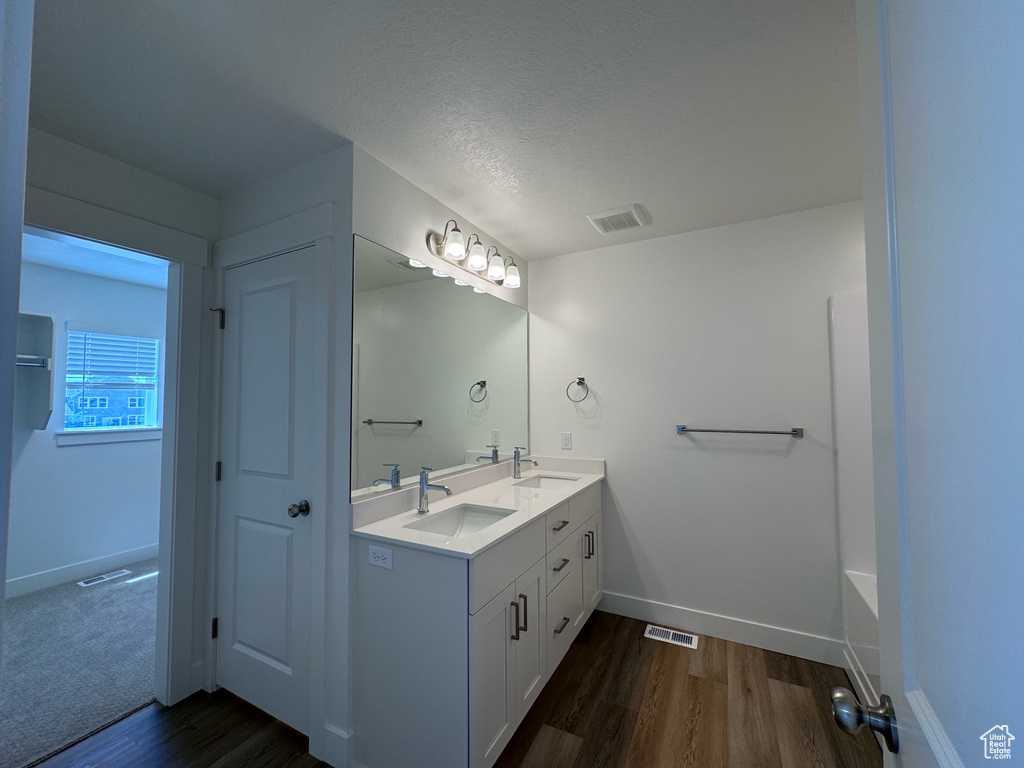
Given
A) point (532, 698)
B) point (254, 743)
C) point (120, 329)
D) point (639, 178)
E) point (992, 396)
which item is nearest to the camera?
point (992, 396)

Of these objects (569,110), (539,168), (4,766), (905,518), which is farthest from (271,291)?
(905,518)

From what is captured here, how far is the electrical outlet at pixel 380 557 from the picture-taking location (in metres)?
1.59

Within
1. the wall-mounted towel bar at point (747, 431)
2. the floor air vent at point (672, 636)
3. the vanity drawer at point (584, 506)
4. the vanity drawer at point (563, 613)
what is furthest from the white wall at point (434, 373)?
the floor air vent at point (672, 636)

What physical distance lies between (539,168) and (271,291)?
1308mm

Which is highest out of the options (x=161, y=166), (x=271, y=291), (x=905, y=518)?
(x=161, y=166)

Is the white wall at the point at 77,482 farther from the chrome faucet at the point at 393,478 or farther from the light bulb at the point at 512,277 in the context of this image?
the light bulb at the point at 512,277

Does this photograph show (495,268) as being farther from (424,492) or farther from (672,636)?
(672,636)

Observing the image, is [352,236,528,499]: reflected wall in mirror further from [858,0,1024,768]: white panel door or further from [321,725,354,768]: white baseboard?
[858,0,1024,768]: white panel door

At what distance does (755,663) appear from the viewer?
2.23 m

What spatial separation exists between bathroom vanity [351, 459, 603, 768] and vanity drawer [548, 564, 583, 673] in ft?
0.09

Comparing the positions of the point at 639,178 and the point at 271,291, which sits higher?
the point at 639,178

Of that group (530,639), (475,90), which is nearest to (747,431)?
(530,639)

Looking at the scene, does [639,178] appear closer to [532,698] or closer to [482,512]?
[482,512]

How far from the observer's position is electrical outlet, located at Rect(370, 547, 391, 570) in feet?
5.22
